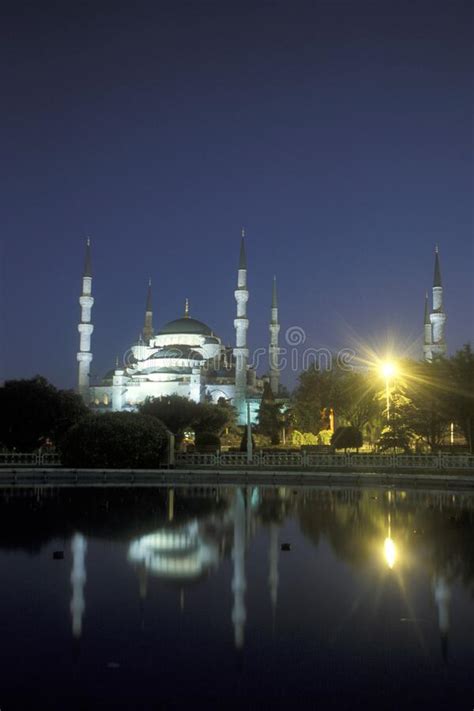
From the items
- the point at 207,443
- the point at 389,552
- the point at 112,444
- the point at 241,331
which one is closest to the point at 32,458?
the point at 112,444

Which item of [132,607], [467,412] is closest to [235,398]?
[467,412]

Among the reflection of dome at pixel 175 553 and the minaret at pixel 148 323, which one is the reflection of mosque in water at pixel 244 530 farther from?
the minaret at pixel 148 323

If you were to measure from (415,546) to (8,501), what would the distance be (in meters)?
10.2

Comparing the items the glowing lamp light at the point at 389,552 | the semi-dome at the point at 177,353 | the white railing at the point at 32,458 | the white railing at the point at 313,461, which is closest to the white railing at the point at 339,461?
the white railing at the point at 313,461

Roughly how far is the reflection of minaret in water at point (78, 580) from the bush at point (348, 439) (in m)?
22.9

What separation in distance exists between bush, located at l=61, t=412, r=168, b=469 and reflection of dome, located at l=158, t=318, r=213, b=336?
46.4 meters

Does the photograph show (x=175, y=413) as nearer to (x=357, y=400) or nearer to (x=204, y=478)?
A: (x=357, y=400)

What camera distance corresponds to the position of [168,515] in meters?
15.2

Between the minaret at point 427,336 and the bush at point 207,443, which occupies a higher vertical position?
the minaret at point 427,336

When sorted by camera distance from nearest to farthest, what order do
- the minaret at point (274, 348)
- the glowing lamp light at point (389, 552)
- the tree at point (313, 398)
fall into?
the glowing lamp light at point (389, 552) → the tree at point (313, 398) → the minaret at point (274, 348)

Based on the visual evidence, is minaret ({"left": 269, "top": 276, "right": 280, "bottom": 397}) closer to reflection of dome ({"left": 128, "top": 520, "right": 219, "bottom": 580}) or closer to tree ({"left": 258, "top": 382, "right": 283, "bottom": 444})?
tree ({"left": 258, "top": 382, "right": 283, "bottom": 444})

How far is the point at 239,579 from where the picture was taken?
926cm

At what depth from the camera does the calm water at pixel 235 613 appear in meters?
Result: 5.55

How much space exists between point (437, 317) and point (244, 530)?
143 ft
